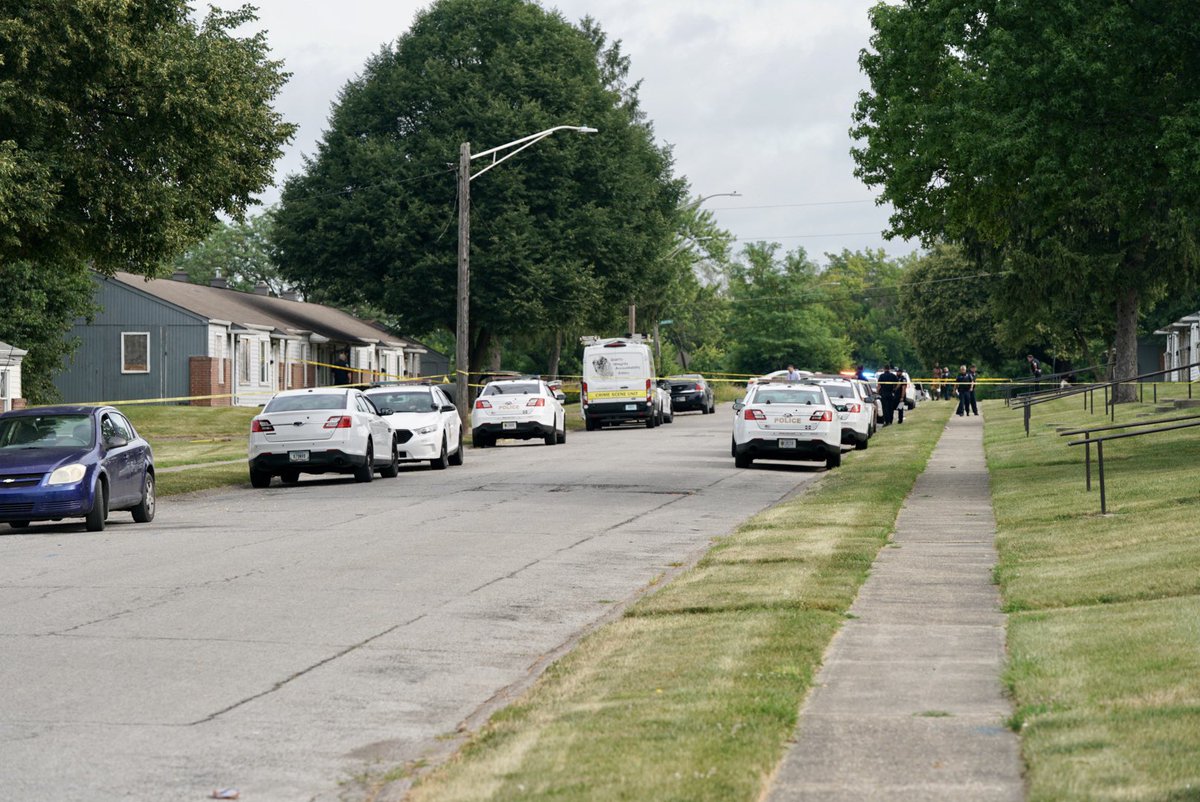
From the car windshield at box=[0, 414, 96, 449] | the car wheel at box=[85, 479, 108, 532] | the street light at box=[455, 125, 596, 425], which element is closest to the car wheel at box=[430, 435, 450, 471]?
the street light at box=[455, 125, 596, 425]

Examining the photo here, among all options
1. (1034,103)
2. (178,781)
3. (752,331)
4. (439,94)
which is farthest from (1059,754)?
(752,331)

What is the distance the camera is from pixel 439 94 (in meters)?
57.2

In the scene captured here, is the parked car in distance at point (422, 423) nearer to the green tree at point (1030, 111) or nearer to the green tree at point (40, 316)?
the green tree at point (1030, 111)

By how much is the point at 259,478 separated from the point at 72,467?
858 cm

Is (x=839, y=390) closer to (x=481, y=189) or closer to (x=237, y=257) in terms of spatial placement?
(x=481, y=189)

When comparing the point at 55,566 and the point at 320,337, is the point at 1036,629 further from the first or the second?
the point at 320,337

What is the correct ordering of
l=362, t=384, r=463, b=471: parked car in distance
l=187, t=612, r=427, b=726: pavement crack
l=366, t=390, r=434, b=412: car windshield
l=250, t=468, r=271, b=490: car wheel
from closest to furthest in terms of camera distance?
→ l=187, t=612, r=427, b=726: pavement crack
l=250, t=468, r=271, b=490: car wheel
l=362, t=384, r=463, b=471: parked car in distance
l=366, t=390, r=434, b=412: car windshield

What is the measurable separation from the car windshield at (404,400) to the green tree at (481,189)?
2351 cm

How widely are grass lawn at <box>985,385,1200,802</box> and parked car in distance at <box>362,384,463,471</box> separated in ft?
37.8

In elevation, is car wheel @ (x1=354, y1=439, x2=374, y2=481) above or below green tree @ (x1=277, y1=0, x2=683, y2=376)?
below

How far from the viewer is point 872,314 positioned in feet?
573

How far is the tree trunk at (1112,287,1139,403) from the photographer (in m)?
54.8

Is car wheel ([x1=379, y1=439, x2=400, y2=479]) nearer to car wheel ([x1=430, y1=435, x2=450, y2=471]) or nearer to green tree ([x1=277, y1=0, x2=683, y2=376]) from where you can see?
car wheel ([x1=430, y1=435, x2=450, y2=471])

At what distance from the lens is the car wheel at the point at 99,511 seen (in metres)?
18.5
